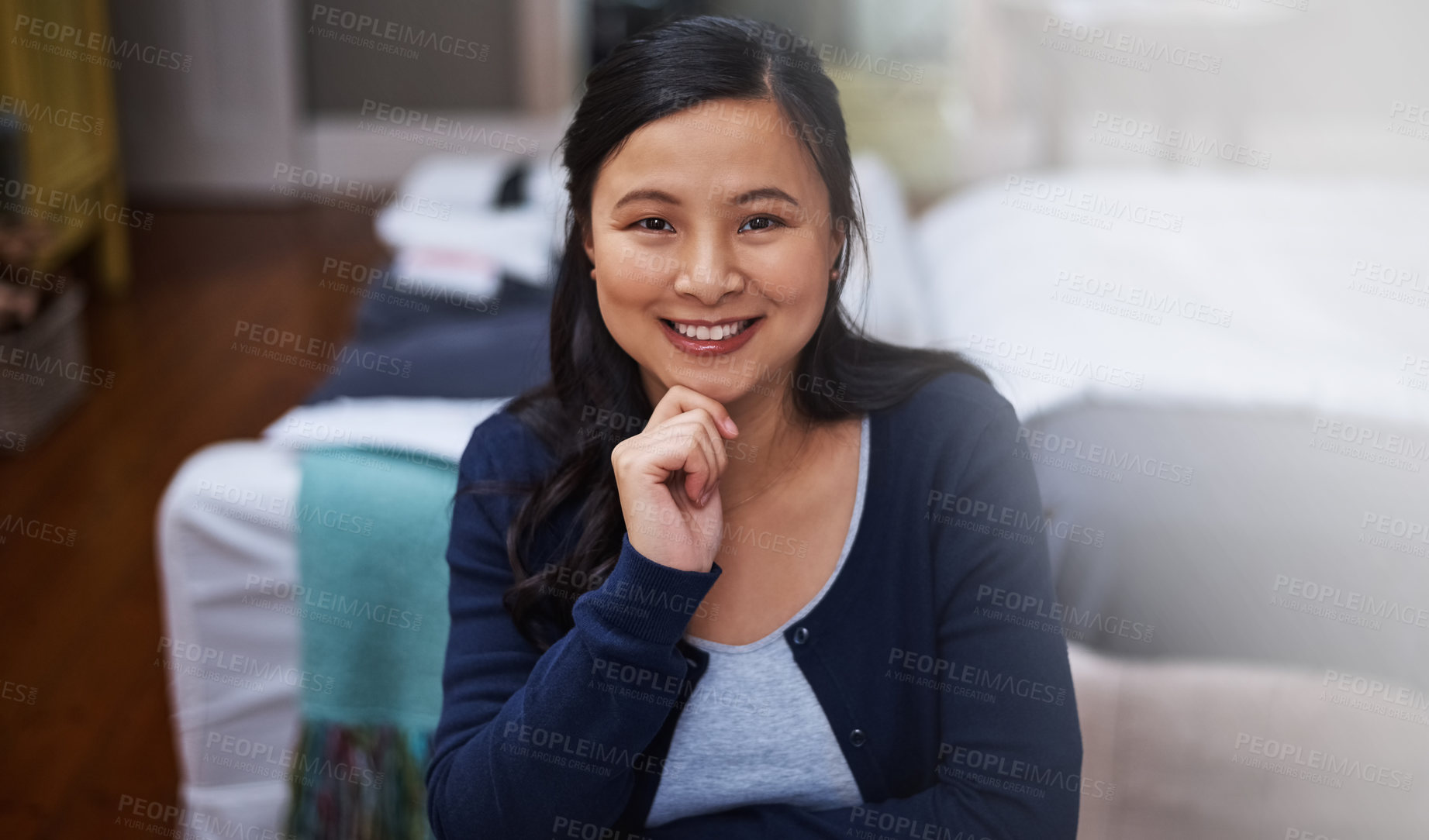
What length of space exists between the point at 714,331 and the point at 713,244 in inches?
2.1

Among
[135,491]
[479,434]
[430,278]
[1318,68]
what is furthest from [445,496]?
[1318,68]

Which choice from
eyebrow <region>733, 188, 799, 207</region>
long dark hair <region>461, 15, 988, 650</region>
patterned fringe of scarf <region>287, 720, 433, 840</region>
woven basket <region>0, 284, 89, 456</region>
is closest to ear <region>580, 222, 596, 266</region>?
long dark hair <region>461, 15, 988, 650</region>

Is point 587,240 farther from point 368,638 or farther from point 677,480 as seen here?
point 368,638

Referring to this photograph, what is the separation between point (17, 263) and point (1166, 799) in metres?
2.20

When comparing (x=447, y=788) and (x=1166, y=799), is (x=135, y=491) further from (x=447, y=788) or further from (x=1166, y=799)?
(x=1166, y=799)

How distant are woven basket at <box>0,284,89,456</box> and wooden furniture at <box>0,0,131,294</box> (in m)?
0.12

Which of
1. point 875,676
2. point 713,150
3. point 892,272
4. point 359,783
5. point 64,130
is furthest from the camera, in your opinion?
point 64,130

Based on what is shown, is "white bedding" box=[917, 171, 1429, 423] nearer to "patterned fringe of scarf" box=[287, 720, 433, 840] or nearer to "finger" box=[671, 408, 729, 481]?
"finger" box=[671, 408, 729, 481]

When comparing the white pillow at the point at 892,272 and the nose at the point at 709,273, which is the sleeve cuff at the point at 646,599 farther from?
the white pillow at the point at 892,272

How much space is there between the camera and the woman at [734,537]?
2.15 ft

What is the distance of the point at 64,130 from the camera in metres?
2.81

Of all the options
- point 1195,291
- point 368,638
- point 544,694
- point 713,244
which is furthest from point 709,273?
point 1195,291

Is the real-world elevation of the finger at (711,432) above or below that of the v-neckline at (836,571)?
above

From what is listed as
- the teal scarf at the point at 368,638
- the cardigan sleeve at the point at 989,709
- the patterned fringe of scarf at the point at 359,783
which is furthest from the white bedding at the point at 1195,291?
the patterned fringe of scarf at the point at 359,783
